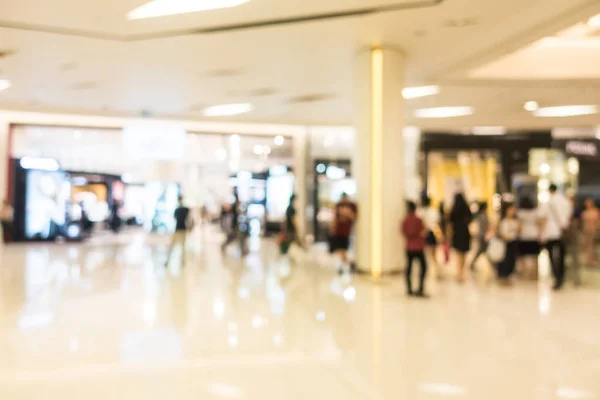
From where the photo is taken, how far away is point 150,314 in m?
5.52

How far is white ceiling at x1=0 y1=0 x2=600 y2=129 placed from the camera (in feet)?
22.1

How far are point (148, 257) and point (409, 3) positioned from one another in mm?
8700

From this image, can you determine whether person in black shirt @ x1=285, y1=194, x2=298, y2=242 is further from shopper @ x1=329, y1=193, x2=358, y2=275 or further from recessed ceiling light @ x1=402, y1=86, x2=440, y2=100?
recessed ceiling light @ x1=402, y1=86, x2=440, y2=100

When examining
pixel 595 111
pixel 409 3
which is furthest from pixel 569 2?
pixel 595 111

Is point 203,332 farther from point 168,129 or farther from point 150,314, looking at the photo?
point 168,129

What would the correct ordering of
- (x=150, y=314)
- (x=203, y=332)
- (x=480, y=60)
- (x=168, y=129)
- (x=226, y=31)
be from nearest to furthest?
(x=203, y=332), (x=150, y=314), (x=226, y=31), (x=480, y=60), (x=168, y=129)

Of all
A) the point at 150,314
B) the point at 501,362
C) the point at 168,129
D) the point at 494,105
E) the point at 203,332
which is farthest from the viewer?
the point at 168,129

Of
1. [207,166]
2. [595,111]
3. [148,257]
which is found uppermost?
[595,111]

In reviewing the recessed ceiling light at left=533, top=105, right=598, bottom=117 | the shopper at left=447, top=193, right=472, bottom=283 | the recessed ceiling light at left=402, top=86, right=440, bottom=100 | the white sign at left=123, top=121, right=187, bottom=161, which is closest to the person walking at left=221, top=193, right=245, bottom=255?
the white sign at left=123, top=121, right=187, bottom=161

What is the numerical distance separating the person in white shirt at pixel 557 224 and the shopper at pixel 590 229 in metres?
1.84

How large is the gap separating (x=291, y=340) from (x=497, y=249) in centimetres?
470

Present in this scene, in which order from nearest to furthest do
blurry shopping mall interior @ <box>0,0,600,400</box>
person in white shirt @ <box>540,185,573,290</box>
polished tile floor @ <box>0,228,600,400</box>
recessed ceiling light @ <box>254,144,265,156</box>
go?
polished tile floor @ <box>0,228,600,400</box>
blurry shopping mall interior @ <box>0,0,600,400</box>
person in white shirt @ <box>540,185,573,290</box>
recessed ceiling light @ <box>254,144,265,156</box>

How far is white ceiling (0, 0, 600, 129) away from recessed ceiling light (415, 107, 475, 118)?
0.40m

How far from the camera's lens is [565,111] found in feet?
44.4
